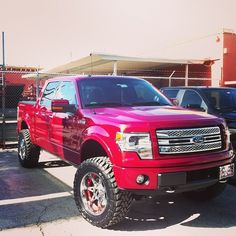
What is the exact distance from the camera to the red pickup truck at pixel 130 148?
13.6 ft

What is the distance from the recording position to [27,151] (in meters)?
7.66

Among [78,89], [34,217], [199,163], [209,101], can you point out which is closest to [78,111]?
[78,89]

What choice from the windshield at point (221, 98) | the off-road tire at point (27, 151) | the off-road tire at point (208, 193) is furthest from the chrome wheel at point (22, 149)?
the windshield at point (221, 98)

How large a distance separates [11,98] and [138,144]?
1917 cm

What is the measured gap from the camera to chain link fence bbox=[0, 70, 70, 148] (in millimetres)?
10734

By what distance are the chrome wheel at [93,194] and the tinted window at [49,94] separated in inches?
86.0

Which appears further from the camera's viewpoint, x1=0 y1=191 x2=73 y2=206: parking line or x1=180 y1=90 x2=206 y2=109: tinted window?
x1=180 y1=90 x2=206 y2=109: tinted window

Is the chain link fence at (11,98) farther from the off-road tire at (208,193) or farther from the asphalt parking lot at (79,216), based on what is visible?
the off-road tire at (208,193)

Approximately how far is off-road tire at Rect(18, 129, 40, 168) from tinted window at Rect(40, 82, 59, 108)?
3.51 ft

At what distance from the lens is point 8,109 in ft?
73.5

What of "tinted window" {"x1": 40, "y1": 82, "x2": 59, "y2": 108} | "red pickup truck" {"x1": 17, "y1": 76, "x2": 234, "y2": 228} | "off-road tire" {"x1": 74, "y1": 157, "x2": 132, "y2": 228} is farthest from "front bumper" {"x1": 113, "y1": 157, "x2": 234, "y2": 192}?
"tinted window" {"x1": 40, "y1": 82, "x2": 59, "y2": 108}

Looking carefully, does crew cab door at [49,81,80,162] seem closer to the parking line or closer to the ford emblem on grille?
the parking line

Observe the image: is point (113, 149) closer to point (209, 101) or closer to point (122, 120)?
point (122, 120)

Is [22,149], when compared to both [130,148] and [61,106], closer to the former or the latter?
[61,106]
